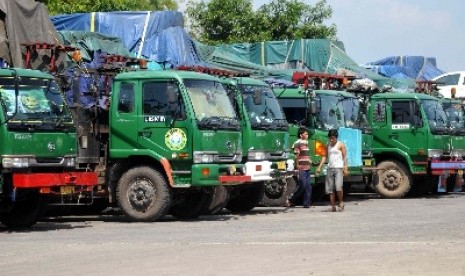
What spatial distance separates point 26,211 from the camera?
19188 mm

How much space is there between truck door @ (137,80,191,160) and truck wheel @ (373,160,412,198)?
1025 centimetres

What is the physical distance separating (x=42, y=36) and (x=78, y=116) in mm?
5596

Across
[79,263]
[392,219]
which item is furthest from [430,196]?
[79,263]

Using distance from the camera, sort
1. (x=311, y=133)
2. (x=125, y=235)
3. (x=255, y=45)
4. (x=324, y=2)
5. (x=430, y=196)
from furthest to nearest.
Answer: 1. (x=324, y=2)
2. (x=255, y=45)
3. (x=430, y=196)
4. (x=311, y=133)
5. (x=125, y=235)

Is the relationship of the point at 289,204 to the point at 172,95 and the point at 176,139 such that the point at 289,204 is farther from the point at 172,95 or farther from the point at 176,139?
the point at 172,95

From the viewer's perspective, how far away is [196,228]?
18.8 meters

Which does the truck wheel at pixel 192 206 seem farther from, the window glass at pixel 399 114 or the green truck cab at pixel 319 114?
the window glass at pixel 399 114

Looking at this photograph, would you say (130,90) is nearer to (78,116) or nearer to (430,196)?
(78,116)

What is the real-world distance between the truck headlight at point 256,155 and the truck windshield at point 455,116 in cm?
956

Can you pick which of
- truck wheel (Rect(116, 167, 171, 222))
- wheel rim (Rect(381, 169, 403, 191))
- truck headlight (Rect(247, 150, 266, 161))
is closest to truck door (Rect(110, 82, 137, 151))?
truck wheel (Rect(116, 167, 171, 222))

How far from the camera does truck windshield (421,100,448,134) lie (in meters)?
29.5

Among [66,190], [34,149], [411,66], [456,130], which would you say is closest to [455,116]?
[456,130]

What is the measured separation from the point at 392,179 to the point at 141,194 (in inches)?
422

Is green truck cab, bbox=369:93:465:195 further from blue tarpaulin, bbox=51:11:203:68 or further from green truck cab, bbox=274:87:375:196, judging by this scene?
blue tarpaulin, bbox=51:11:203:68
